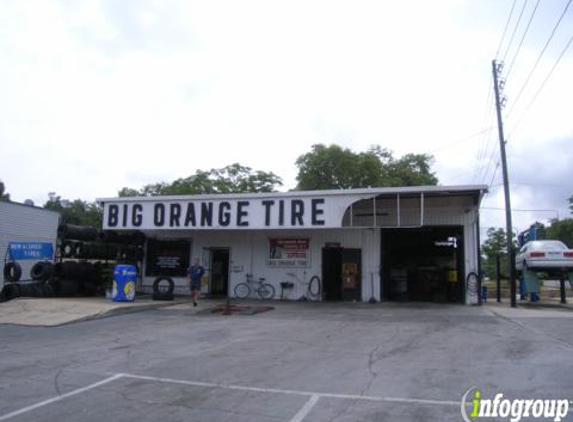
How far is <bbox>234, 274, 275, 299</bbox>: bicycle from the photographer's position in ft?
64.5

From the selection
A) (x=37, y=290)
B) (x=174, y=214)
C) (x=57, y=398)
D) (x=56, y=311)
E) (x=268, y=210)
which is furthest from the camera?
(x=174, y=214)

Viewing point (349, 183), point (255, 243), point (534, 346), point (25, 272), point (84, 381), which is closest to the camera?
point (84, 381)

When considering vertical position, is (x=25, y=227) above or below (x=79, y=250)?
above

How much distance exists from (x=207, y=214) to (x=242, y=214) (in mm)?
1465

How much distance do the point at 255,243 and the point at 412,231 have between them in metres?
6.94

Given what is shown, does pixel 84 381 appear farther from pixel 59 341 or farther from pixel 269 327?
pixel 269 327

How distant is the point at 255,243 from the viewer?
2019cm

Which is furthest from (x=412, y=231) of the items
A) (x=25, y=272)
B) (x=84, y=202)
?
(x=84, y=202)

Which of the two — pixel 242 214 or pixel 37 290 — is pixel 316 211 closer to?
pixel 242 214

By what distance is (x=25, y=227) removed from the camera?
21.6 m

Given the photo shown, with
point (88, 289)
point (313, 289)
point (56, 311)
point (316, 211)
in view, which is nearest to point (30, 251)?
point (88, 289)

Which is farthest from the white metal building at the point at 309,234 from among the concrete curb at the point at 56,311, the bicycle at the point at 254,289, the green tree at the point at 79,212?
the green tree at the point at 79,212

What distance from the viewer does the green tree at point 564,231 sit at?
61.7m

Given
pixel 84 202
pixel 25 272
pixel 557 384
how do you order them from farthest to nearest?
pixel 84 202
pixel 25 272
pixel 557 384
